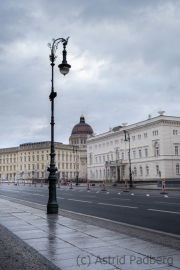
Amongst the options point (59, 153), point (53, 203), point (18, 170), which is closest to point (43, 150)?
point (59, 153)

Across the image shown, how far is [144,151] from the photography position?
74.4 metres

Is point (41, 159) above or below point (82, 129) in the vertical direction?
A: below

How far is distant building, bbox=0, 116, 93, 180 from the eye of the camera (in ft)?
446

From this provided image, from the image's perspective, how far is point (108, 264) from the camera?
545 centimetres

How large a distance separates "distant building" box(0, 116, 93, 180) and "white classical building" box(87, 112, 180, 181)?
45.1 meters

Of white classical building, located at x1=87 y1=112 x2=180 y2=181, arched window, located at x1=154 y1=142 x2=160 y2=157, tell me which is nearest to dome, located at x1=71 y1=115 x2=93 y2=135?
white classical building, located at x1=87 y1=112 x2=180 y2=181

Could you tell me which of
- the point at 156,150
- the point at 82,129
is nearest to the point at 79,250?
the point at 156,150

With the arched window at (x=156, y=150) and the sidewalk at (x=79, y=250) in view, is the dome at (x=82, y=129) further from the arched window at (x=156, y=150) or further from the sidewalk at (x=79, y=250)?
the sidewalk at (x=79, y=250)

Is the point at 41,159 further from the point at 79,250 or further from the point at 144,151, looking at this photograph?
the point at 79,250

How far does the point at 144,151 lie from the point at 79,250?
69231 mm

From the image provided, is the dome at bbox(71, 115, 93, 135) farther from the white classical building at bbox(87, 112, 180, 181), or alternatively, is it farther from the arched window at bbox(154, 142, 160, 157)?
the arched window at bbox(154, 142, 160, 157)

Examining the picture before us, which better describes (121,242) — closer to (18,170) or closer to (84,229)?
(84,229)

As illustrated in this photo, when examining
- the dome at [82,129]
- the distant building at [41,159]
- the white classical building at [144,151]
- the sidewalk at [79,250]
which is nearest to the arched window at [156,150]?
the white classical building at [144,151]

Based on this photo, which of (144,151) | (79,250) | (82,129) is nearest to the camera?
(79,250)
